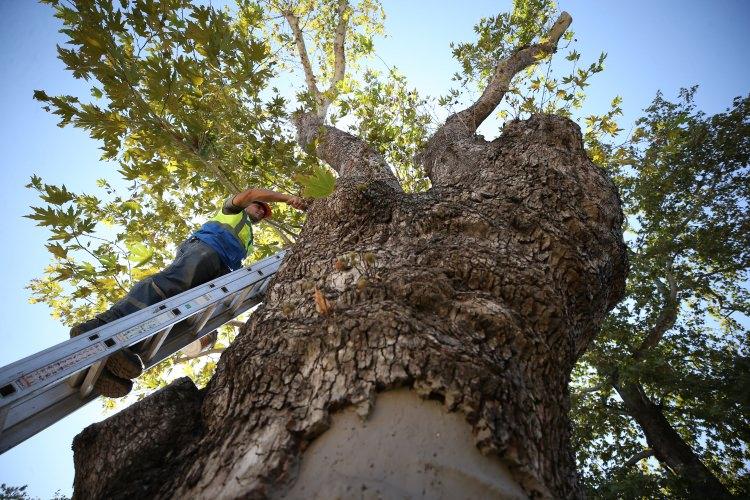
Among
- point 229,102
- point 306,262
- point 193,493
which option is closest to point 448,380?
point 193,493

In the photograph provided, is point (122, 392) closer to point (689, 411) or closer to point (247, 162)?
point (247, 162)

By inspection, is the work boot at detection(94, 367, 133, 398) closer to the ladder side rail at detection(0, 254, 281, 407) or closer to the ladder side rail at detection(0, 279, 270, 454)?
the ladder side rail at detection(0, 279, 270, 454)

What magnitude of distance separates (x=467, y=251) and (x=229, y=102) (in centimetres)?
310

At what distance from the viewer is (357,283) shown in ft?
5.51

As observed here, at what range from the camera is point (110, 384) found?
7.11 ft

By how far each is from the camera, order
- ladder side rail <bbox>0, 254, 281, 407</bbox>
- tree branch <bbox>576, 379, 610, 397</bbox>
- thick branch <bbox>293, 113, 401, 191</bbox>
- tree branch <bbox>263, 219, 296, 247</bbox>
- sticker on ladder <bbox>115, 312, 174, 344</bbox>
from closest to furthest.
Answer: ladder side rail <bbox>0, 254, 281, 407</bbox> → sticker on ladder <bbox>115, 312, 174, 344</bbox> → thick branch <bbox>293, 113, 401, 191</bbox> → tree branch <bbox>263, 219, 296, 247</bbox> → tree branch <bbox>576, 379, 610, 397</bbox>

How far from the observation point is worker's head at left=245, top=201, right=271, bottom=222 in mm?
4004

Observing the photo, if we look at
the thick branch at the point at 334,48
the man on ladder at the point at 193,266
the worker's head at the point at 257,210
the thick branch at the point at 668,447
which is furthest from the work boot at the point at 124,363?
the thick branch at the point at 668,447

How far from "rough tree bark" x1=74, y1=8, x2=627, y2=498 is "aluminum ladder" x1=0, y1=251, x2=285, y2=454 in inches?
14.5

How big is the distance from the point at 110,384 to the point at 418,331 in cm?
194

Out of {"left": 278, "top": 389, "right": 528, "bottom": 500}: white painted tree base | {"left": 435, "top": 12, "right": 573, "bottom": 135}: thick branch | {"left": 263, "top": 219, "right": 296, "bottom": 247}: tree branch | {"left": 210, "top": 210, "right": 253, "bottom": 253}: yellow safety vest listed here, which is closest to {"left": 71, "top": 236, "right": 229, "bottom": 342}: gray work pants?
{"left": 210, "top": 210, "right": 253, "bottom": 253}: yellow safety vest

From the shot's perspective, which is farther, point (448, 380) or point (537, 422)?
point (537, 422)

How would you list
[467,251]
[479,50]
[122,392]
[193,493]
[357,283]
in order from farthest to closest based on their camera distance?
[479,50] < [122,392] < [467,251] < [357,283] < [193,493]

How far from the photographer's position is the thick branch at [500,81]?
495cm
